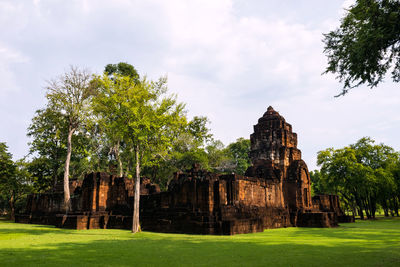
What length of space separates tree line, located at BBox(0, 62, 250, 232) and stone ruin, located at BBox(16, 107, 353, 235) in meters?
2.45

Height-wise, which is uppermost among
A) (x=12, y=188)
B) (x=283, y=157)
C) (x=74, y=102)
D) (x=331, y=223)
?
(x=74, y=102)

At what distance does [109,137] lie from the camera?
2883cm

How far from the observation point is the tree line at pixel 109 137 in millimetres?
18297

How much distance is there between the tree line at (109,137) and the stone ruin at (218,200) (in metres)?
2.45

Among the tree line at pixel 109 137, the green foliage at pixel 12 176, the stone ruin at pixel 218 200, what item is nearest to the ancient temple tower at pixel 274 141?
the stone ruin at pixel 218 200

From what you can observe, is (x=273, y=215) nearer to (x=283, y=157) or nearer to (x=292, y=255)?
(x=283, y=157)

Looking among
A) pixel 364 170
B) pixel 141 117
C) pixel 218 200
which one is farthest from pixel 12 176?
pixel 364 170

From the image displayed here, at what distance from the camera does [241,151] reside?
2223 inches

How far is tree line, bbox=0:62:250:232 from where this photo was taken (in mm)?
18297

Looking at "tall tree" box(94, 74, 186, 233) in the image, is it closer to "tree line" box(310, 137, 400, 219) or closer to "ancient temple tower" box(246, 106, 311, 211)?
"ancient temple tower" box(246, 106, 311, 211)

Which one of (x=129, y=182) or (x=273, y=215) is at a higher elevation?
(x=129, y=182)

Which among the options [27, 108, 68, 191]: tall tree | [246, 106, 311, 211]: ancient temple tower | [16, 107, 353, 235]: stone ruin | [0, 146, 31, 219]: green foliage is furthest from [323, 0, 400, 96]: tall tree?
[0, 146, 31, 219]: green foliage

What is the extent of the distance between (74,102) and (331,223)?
24.2m

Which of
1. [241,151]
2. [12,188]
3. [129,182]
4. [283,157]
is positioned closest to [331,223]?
[283,157]
